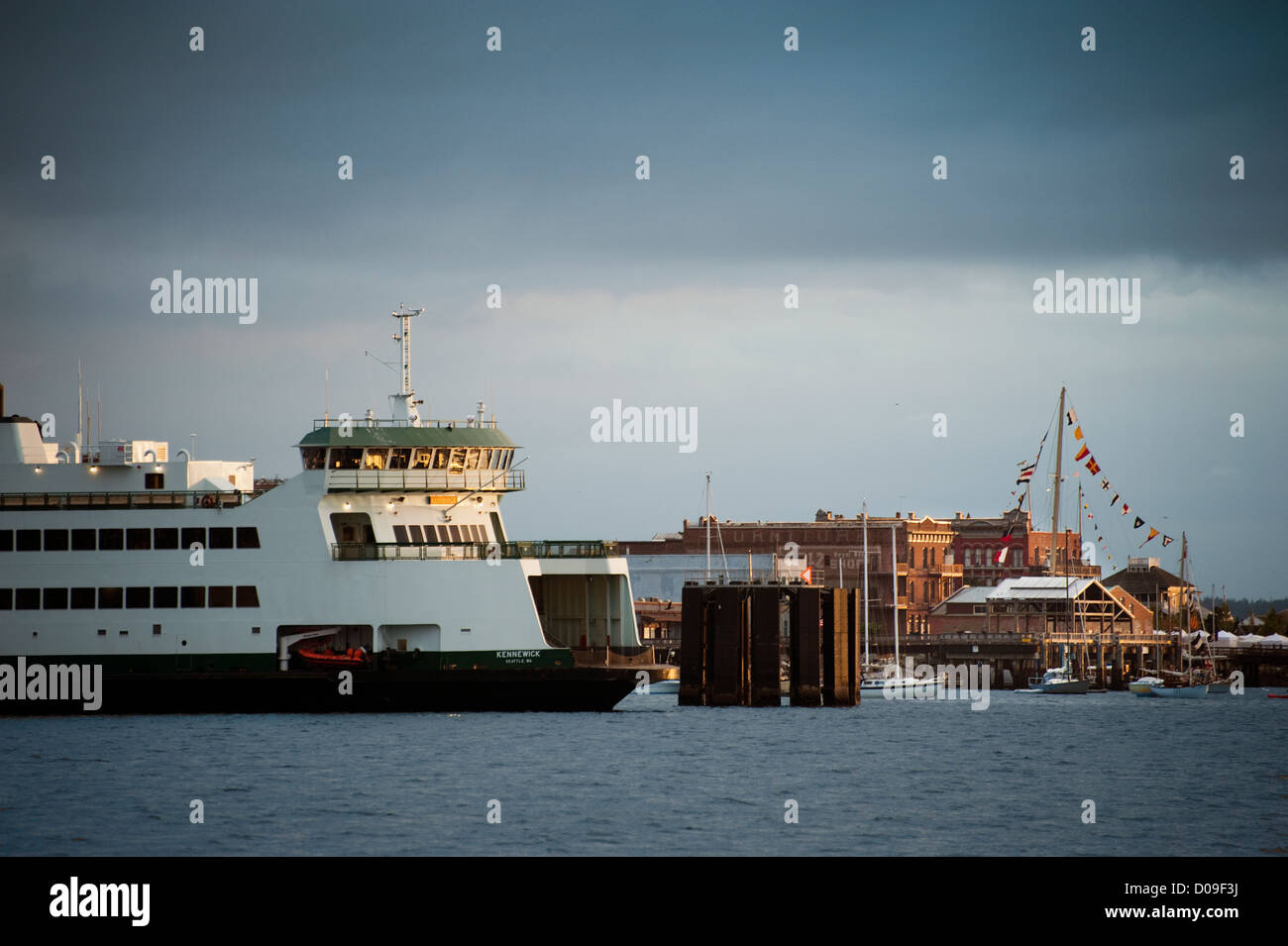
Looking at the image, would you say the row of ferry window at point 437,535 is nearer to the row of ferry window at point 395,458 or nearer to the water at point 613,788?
the row of ferry window at point 395,458

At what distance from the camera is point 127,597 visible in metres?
40.3

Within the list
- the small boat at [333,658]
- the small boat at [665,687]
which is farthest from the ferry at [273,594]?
the small boat at [665,687]

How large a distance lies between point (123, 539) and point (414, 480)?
7466 mm

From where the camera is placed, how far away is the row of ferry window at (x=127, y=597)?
4009 centimetres

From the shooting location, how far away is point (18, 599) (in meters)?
40.7

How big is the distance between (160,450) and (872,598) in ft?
225

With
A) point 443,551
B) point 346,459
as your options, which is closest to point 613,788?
point 443,551

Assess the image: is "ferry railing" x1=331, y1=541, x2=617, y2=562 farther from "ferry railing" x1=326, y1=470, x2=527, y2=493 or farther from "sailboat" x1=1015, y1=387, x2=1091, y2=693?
"sailboat" x1=1015, y1=387, x2=1091, y2=693

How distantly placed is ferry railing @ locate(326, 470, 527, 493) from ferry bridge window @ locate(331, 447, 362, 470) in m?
0.33

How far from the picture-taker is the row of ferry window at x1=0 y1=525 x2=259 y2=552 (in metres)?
40.1

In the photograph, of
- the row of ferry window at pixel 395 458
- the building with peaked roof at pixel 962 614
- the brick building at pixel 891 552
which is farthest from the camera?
the brick building at pixel 891 552
